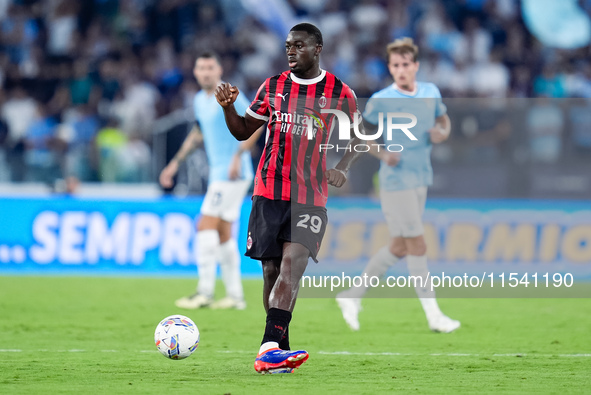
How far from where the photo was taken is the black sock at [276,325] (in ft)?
18.7

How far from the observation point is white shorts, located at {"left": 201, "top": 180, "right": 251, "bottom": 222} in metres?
9.91

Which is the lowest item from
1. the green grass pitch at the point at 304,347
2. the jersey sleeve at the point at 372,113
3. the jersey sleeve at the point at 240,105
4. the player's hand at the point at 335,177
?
the green grass pitch at the point at 304,347

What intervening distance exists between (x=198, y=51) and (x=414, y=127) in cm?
1058

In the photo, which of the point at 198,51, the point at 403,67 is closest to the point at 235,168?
the point at 403,67

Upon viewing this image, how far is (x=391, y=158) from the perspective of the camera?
8320 millimetres

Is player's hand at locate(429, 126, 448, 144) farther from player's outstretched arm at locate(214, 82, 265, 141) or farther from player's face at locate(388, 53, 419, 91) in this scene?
player's outstretched arm at locate(214, 82, 265, 141)

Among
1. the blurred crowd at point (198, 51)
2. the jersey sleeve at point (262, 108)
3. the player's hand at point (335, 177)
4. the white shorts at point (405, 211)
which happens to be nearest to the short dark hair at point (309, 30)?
the jersey sleeve at point (262, 108)

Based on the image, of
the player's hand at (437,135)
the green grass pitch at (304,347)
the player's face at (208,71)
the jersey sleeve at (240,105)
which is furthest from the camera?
the player's face at (208,71)

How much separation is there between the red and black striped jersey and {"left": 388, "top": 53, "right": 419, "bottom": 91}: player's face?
227 centimetres

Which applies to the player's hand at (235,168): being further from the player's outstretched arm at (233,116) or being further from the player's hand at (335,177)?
the player's hand at (335,177)

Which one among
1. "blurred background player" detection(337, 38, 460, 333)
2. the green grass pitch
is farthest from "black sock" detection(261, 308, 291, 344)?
"blurred background player" detection(337, 38, 460, 333)

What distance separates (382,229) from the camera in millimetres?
12445

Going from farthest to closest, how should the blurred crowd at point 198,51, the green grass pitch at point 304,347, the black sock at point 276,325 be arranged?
the blurred crowd at point 198,51
the black sock at point 276,325
the green grass pitch at point 304,347

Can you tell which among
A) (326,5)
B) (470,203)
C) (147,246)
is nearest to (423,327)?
(470,203)
